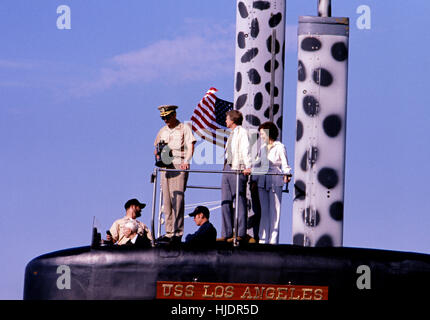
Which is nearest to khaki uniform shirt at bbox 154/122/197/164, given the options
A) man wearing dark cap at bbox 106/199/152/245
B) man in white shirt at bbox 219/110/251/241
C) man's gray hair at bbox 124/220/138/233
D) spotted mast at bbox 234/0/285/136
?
man in white shirt at bbox 219/110/251/241

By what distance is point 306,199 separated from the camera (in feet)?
65.4

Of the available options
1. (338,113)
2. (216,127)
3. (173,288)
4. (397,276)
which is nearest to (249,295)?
(173,288)

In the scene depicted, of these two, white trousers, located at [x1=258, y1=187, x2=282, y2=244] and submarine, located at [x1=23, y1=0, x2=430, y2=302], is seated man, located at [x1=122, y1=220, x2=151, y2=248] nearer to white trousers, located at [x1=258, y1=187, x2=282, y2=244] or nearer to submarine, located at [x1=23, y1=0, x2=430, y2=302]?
submarine, located at [x1=23, y1=0, x2=430, y2=302]

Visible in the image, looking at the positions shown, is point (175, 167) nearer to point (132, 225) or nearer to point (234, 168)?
point (234, 168)

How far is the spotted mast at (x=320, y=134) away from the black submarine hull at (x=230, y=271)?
1519 millimetres

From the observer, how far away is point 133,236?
1931cm

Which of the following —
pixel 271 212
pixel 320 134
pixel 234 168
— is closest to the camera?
pixel 234 168

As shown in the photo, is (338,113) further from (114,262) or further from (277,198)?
(114,262)

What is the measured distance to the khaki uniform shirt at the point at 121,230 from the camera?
1961 cm

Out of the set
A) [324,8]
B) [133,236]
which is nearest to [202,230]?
[133,236]

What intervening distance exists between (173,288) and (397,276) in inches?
148

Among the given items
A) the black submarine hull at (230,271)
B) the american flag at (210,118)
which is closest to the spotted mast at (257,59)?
the american flag at (210,118)

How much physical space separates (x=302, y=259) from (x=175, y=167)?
3.38 meters
